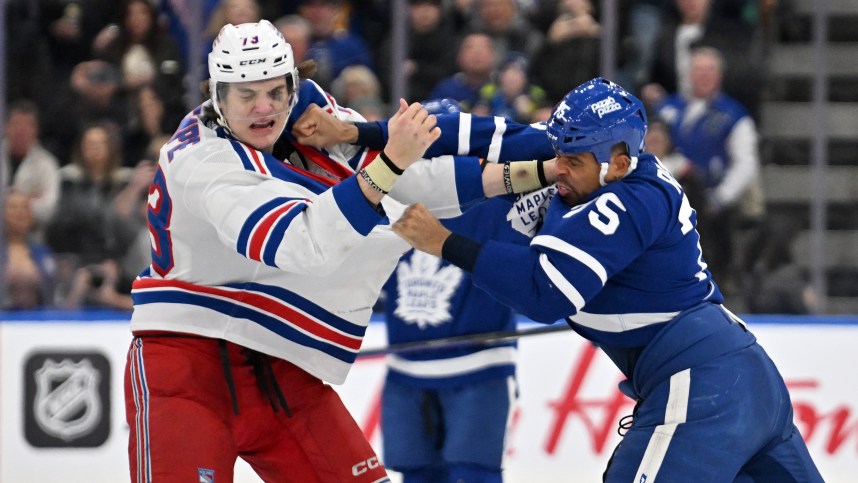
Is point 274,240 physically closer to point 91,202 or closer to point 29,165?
point 91,202

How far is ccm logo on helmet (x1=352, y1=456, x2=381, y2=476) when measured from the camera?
3.54 metres

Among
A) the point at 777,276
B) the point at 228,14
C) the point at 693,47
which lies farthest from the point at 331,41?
the point at 777,276

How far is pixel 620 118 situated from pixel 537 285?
17.0 inches

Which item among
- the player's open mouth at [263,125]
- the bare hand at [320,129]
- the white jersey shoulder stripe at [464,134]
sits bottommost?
the white jersey shoulder stripe at [464,134]

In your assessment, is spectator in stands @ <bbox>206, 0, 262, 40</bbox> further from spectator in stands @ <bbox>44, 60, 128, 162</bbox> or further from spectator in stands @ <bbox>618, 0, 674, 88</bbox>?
spectator in stands @ <bbox>618, 0, 674, 88</bbox>

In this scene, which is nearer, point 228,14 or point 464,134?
point 464,134

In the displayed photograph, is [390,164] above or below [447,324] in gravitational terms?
above

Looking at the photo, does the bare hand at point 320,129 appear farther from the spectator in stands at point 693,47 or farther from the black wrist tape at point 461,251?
the spectator in stands at point 693,47

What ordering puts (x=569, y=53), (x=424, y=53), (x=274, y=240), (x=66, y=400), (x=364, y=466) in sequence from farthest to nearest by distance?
(x=424, y=53) < (x=569, y=53) < (x=66, y=400) < (x=364, y=466) < (x=274, y=240)

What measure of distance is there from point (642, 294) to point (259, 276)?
896 mm

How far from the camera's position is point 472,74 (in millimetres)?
6691

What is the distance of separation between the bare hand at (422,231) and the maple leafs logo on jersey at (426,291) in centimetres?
134

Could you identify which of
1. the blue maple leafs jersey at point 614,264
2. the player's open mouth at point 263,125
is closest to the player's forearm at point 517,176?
the blue maple leafs jersey at point 614,264

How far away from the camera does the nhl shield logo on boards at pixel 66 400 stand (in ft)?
20.5
